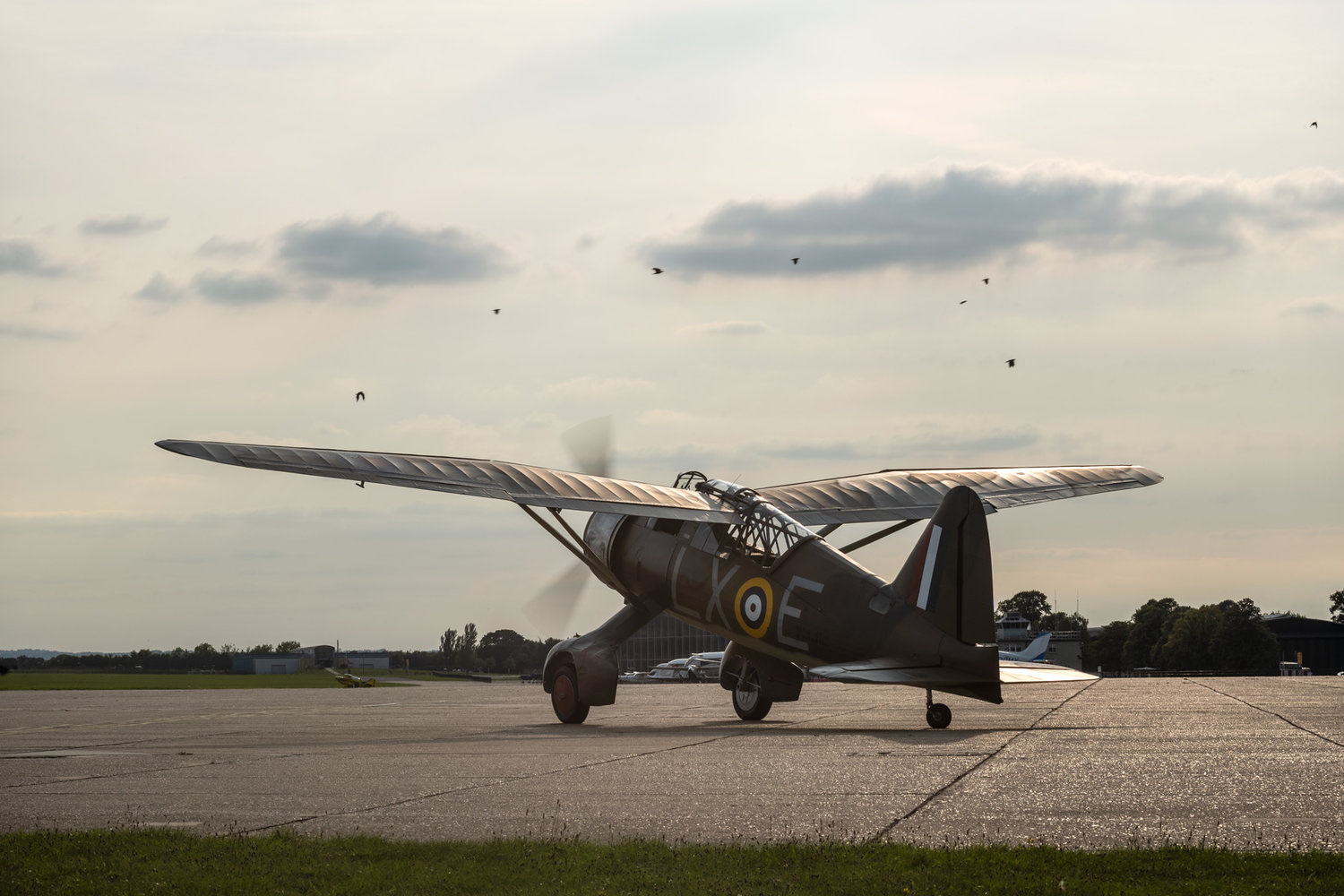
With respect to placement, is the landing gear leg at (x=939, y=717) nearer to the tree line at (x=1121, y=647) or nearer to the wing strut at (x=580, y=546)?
the wing strut at (x=580, y=546)

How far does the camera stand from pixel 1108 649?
164250 millimetres

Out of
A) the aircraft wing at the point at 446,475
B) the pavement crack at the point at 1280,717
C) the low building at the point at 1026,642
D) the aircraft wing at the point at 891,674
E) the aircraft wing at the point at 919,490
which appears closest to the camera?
the pavement crack at the point at 1280,717

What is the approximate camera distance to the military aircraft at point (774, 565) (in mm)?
17469

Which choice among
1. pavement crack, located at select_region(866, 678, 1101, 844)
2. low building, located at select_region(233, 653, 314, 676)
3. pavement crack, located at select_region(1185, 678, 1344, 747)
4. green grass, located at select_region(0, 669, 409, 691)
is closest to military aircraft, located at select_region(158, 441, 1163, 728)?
pavement crack, located at select_region(866, 678, 1101, 844)

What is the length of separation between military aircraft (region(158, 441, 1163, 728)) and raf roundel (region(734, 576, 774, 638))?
3cm

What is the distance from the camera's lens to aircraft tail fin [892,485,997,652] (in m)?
17.3

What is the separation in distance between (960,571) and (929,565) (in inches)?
17.7

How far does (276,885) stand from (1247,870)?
5.54 m

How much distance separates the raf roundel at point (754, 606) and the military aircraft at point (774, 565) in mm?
27

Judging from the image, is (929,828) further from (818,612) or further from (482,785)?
(818,612)

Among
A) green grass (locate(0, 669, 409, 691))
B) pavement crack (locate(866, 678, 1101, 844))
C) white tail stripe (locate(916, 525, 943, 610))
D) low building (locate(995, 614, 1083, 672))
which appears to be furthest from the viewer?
low building (locate(995, 614, 1083, 672))

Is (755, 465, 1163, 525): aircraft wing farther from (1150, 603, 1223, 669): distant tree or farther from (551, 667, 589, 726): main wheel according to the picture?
(1150, 603, 1223, 669): distant tree

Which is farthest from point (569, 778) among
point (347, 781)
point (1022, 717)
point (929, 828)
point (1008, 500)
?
point (1008, 500)

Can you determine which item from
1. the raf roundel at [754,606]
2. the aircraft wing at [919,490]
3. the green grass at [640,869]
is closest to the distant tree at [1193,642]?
the aircraft wing at [919,490]
